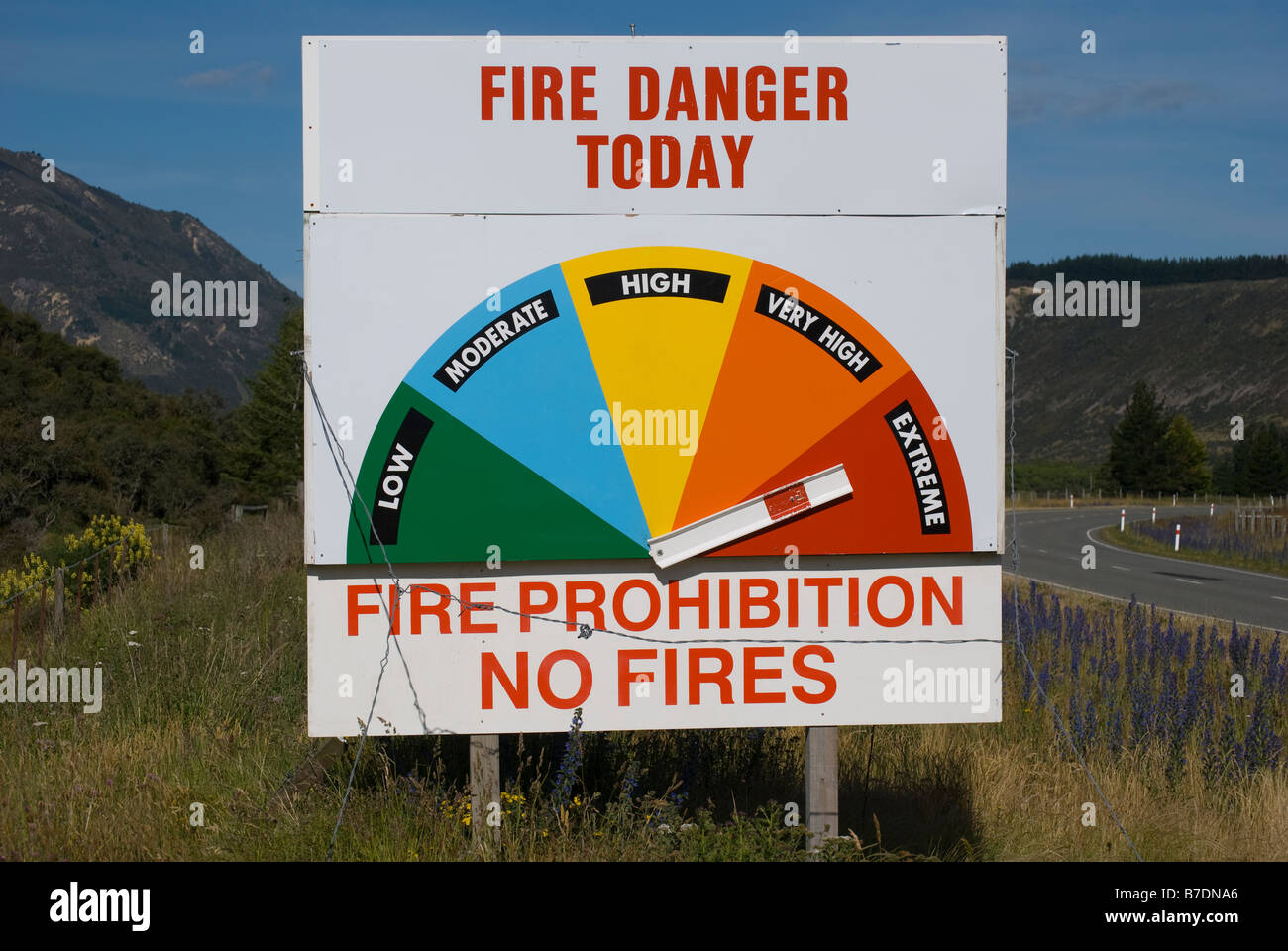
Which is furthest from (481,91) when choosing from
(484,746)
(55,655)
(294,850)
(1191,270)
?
(1191,270)

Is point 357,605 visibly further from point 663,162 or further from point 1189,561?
point 1189,561

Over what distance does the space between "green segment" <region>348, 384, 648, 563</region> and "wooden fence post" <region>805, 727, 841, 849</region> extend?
3.34 feet

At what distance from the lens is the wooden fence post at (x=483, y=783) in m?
4.00

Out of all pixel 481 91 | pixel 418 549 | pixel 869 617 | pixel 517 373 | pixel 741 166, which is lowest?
pixel 869 617

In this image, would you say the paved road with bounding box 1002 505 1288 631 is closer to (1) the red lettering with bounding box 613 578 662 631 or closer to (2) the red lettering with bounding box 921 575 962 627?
(2) the red lettering with bounding box 921 575 962 627

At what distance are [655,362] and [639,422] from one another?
8.5 inches

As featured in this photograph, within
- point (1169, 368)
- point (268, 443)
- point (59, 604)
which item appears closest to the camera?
point (59, 604)

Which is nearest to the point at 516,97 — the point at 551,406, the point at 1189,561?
the point at 551,406

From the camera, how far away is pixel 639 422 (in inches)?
157

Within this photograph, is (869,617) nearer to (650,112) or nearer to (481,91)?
(650,112)

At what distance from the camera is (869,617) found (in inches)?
161

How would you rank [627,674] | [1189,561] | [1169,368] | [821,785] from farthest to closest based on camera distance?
[1169,368] < [1189,561] < [821,785] < [627,674]

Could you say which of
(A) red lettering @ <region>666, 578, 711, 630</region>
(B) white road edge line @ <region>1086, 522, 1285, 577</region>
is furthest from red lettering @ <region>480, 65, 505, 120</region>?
(B) white road edge line @ <region>1086, 522, 1285, 577</region>

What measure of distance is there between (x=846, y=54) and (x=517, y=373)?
161 cm
